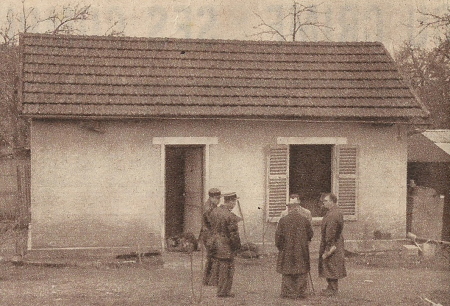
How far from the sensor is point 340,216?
32.8 ft

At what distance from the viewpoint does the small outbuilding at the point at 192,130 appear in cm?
1327

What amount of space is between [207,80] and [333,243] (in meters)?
5.51

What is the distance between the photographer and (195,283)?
→ 11195 millimetres

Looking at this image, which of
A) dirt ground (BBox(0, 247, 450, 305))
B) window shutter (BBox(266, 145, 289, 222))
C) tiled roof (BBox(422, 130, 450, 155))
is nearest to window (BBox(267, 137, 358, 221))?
window shutter (BBox(266, 145, 289, 222))

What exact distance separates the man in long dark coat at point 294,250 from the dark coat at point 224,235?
676 mm

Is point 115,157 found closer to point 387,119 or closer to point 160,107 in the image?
point 160,107

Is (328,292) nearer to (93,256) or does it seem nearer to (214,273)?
(214,273)

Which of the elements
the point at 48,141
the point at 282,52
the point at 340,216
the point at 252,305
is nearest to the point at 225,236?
the point at 252,305

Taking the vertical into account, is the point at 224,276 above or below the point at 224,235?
below

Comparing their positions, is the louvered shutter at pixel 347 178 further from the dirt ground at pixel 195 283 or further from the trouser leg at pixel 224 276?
the trouser leg at pixel 224 276

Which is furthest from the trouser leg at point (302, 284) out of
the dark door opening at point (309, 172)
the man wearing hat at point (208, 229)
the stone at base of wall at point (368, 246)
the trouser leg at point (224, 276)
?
the dark door opening at point (309, 172)

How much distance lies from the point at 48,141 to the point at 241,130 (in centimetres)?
388

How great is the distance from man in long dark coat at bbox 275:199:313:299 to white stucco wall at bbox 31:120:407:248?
13.0 ft

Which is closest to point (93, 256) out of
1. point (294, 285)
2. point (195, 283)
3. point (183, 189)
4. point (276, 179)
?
point (195, 283)
